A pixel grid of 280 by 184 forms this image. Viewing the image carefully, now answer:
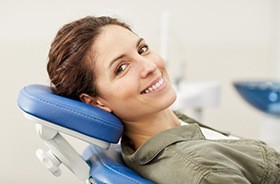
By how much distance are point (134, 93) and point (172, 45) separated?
1.98m

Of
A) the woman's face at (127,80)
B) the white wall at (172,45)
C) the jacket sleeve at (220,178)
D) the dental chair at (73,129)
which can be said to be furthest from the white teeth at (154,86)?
the white wall at (172,45)

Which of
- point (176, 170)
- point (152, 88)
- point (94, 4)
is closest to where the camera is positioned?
point (176, 170)

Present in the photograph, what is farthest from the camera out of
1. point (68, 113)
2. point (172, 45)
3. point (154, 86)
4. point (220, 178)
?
point (172, 45)

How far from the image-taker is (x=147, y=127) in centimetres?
115

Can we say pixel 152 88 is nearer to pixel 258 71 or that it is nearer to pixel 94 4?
pixel 94 4

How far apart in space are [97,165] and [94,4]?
5.54 feet

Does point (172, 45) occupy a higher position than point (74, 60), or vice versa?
point (74, 60)

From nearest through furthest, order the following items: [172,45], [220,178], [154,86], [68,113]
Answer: [220,178], [68,113], [154,86], [172,45]

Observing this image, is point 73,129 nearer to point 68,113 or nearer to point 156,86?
point 68,113

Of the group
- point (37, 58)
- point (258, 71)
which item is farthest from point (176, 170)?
point (258, 71)

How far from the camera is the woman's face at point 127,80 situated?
1.07m

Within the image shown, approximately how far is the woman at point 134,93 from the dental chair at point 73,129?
0.05m

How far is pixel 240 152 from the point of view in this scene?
1.03m

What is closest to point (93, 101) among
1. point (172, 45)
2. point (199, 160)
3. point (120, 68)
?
point (120, 68)
